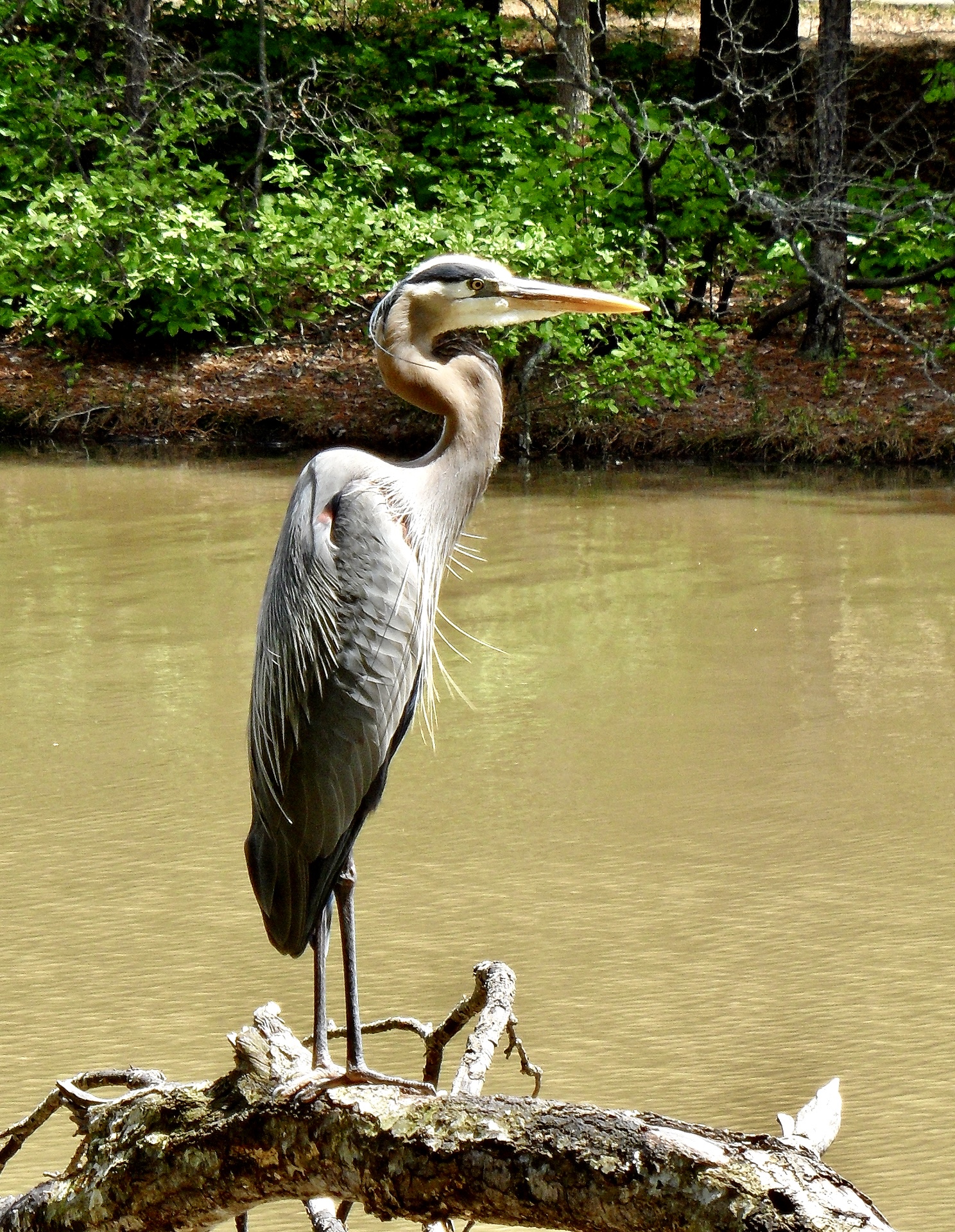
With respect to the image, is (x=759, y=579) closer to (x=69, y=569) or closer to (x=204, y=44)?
(x=69, y=569)

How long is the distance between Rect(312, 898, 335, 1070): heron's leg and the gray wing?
0.03m

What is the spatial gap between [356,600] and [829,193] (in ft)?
36.0

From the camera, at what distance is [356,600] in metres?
2.69

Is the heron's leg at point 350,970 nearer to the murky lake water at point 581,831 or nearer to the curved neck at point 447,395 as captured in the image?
the murky lake water at point 581,831

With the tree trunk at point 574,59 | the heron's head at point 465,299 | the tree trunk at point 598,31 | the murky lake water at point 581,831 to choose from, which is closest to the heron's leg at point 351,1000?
the murky lake water at point 581,831

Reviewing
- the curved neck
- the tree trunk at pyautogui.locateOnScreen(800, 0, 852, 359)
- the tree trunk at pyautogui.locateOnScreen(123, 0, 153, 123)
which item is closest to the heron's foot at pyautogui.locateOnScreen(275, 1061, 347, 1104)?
the curved neck

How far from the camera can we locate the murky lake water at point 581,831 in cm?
352

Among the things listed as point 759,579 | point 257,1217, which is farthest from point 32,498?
point 257,1217

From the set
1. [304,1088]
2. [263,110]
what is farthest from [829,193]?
[304,1088]

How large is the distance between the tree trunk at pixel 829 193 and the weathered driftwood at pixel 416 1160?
1113 centimetres

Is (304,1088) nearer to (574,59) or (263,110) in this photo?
(574,59)

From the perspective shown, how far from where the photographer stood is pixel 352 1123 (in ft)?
5.34

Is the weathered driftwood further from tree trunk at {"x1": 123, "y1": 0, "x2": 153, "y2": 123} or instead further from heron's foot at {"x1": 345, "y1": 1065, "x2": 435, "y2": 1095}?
tree trunk at {"x1": 123, "y1": 0, "x2": 153, "y2": 123}

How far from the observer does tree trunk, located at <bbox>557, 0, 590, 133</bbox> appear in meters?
12.7
